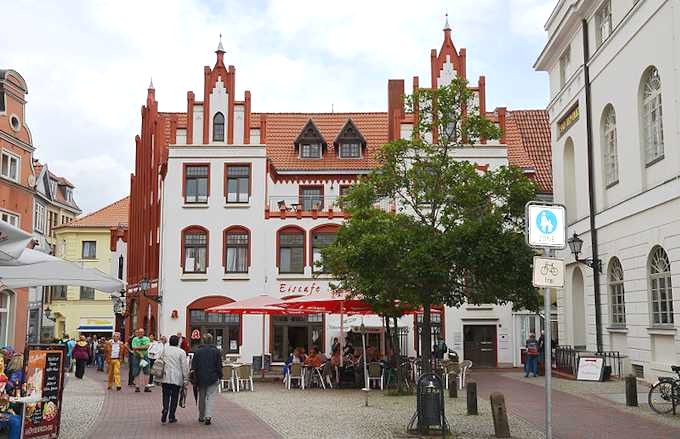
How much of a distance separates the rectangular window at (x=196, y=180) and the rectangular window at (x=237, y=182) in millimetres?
995

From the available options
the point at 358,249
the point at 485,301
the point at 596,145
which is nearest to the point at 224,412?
the point at 358,249

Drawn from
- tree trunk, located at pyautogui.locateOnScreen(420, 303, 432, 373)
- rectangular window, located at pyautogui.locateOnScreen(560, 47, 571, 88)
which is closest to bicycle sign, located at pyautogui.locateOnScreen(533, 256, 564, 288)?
tree trunk, located at pyautogui.locateOnScreen(420, 303, 432, 373)

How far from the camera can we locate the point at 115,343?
24.6 metres

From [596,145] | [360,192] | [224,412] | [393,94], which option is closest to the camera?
[224,412]

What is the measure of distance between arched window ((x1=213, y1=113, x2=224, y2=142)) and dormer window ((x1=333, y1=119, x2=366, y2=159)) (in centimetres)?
621

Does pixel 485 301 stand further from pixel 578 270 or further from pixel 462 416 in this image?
pixel 578 270

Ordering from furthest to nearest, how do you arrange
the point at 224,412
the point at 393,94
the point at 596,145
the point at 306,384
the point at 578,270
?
the point at 393,94
the point at 578,270
the point at 596,145
the point at 306,384
the point at 224,412

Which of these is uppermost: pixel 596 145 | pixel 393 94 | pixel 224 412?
pixel 393 94

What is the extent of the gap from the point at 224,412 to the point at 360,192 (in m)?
6.39

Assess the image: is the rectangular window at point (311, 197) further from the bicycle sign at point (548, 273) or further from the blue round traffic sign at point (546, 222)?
the bicycle sign at point (548, 273)

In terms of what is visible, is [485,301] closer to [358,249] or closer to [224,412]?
[358,249]

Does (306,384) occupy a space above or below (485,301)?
below

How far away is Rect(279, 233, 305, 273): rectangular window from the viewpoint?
36.6 metres

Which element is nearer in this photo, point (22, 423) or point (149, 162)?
point (22, 423)
